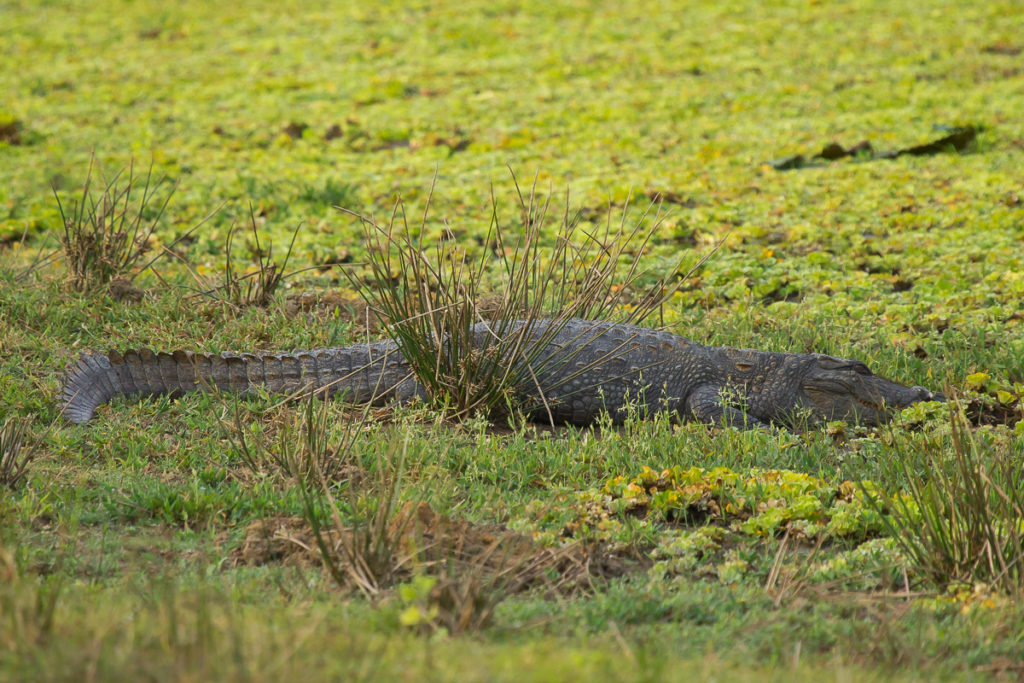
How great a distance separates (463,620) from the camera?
2.65 meters

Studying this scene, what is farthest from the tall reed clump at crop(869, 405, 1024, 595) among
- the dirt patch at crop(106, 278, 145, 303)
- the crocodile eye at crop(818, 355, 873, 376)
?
the dirt patch at crop(106, 278, 145, 303)

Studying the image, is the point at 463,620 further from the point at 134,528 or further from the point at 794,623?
the point at 134,528

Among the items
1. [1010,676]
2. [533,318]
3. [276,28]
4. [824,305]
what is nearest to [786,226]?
[824,305]

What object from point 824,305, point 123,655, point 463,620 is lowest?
point 824,305

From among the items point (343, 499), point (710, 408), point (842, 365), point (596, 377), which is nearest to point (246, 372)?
point (343, 499)

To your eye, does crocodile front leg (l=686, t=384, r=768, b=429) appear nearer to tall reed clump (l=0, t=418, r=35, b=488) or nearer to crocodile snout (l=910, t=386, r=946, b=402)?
crocodile snout (l=910, t=386, r=946, b=402)

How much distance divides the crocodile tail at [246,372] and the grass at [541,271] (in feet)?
0.62

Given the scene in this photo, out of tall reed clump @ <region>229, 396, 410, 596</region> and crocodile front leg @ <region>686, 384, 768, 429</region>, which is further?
crocodile front leg @ <region>686, 384, 768, 429</region>

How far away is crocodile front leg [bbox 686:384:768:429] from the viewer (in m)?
5.24

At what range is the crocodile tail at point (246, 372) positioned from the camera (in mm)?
4984

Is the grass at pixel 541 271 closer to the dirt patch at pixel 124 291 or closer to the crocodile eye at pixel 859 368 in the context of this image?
the dirt patch at pixel 124 291

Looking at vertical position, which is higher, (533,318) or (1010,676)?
(533,318)

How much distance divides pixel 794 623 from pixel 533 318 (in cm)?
225

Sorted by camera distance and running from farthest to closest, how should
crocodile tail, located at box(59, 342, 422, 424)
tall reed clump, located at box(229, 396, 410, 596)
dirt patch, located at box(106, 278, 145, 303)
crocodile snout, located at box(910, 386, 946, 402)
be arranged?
1. dirt patch, located at box(106, 278, 145, 303)
2. crocodile snout, located at box(910, 386, 946, 402)
3. crocodile tail, located at box(59, 342, 422, 424)
4. tall reed clump, located at box(229, 396, 410, 596)
